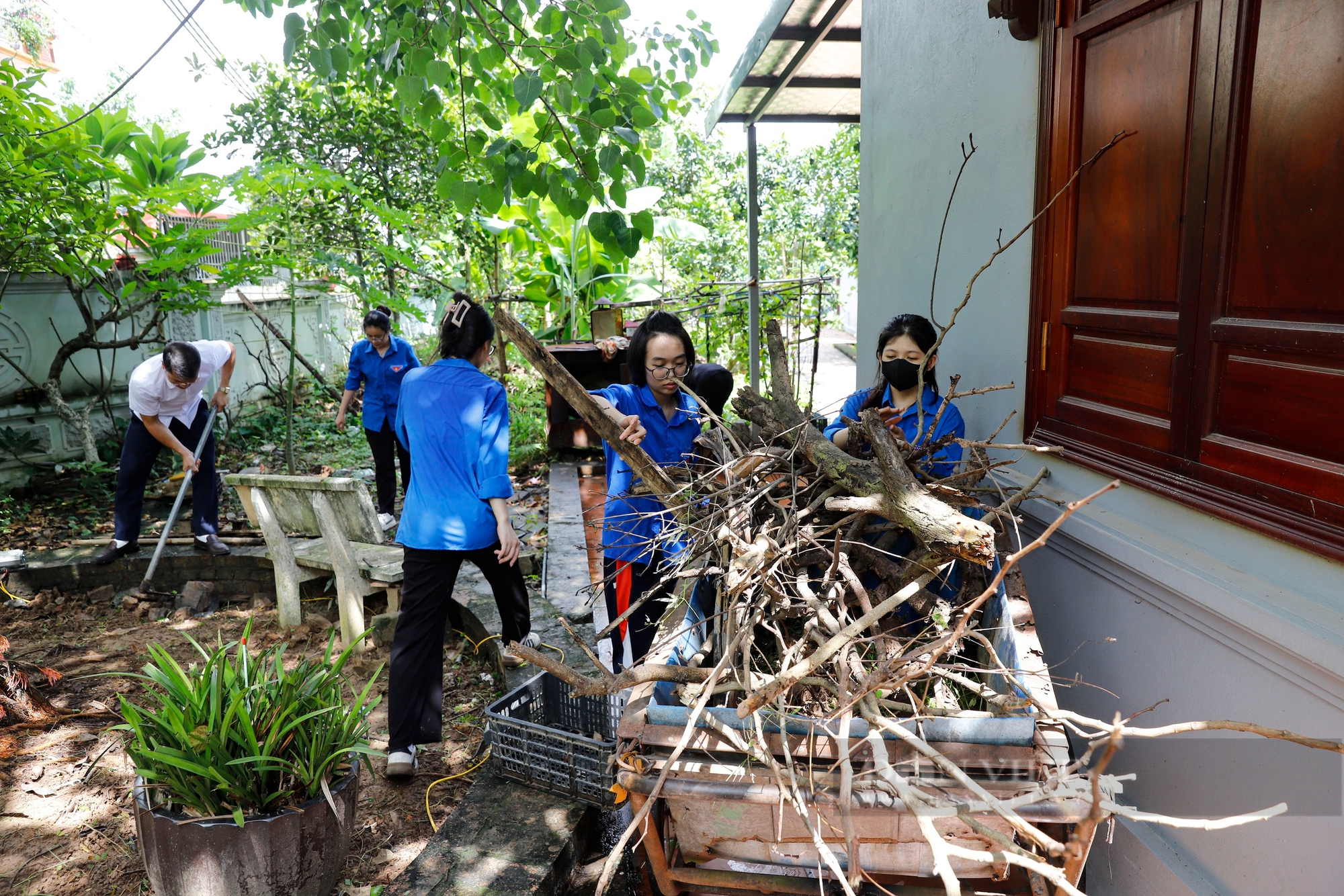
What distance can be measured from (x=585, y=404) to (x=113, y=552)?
16.0ft

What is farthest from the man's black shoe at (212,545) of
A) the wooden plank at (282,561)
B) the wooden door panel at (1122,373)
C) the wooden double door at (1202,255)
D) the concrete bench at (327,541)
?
the wooden door panel at (1122,373)

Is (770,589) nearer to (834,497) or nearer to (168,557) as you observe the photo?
(834,497)

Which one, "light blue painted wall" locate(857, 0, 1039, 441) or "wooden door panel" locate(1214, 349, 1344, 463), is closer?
"wooden door panel" locate(1214, 349, 1344, 463)

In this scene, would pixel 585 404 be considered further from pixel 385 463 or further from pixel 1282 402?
pixel 385 463

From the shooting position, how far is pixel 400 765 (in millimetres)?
3256

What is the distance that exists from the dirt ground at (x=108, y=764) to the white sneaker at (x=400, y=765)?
71mm

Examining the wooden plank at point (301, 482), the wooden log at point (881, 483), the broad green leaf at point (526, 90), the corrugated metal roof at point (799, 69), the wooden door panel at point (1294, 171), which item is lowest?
the wooden plank at point (301, 482)

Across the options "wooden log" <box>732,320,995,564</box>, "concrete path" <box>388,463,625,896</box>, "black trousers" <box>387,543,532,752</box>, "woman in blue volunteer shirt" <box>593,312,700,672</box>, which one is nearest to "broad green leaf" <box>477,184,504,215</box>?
"woman in blue volunteer shirt" <box>593,312,700,672</box>

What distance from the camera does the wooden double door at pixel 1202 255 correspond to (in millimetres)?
1886

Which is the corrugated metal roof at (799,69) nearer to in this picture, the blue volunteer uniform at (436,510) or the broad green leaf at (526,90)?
the broad green leaf at (526,90)

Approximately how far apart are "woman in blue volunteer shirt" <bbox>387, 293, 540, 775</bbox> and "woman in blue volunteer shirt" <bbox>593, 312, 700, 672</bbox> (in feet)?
1.45

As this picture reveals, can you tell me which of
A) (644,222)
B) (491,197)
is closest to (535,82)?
(491,197)

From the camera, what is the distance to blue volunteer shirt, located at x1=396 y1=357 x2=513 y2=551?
3.23 metres

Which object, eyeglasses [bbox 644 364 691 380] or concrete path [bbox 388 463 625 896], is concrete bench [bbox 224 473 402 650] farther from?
eyeglasses [bbox 644 364 691 380]
